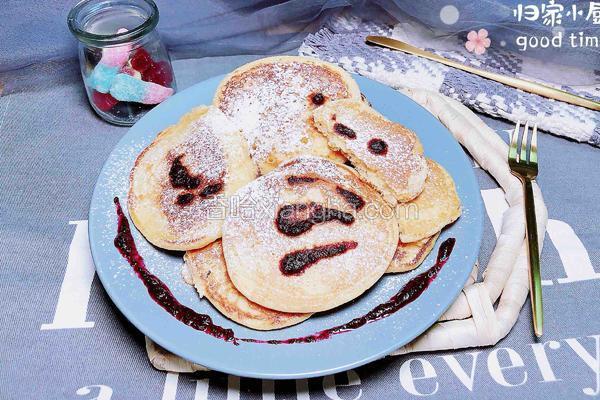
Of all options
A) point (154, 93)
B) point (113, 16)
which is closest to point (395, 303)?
point (154, 93)

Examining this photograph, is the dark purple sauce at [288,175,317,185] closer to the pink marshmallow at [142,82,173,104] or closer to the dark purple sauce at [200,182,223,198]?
the dark purple sauce at [200,182,223,198]

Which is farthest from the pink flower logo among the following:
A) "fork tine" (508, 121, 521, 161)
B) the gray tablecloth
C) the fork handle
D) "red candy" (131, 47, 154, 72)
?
"red candy" (131, 47, 154, 72)

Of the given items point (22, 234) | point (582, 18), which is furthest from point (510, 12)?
point (22, 234)

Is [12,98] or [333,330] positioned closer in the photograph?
[333,330]

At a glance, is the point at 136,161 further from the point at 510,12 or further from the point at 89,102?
the point at 510,12

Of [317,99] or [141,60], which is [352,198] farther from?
[141,60]

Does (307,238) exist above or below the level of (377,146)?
below
